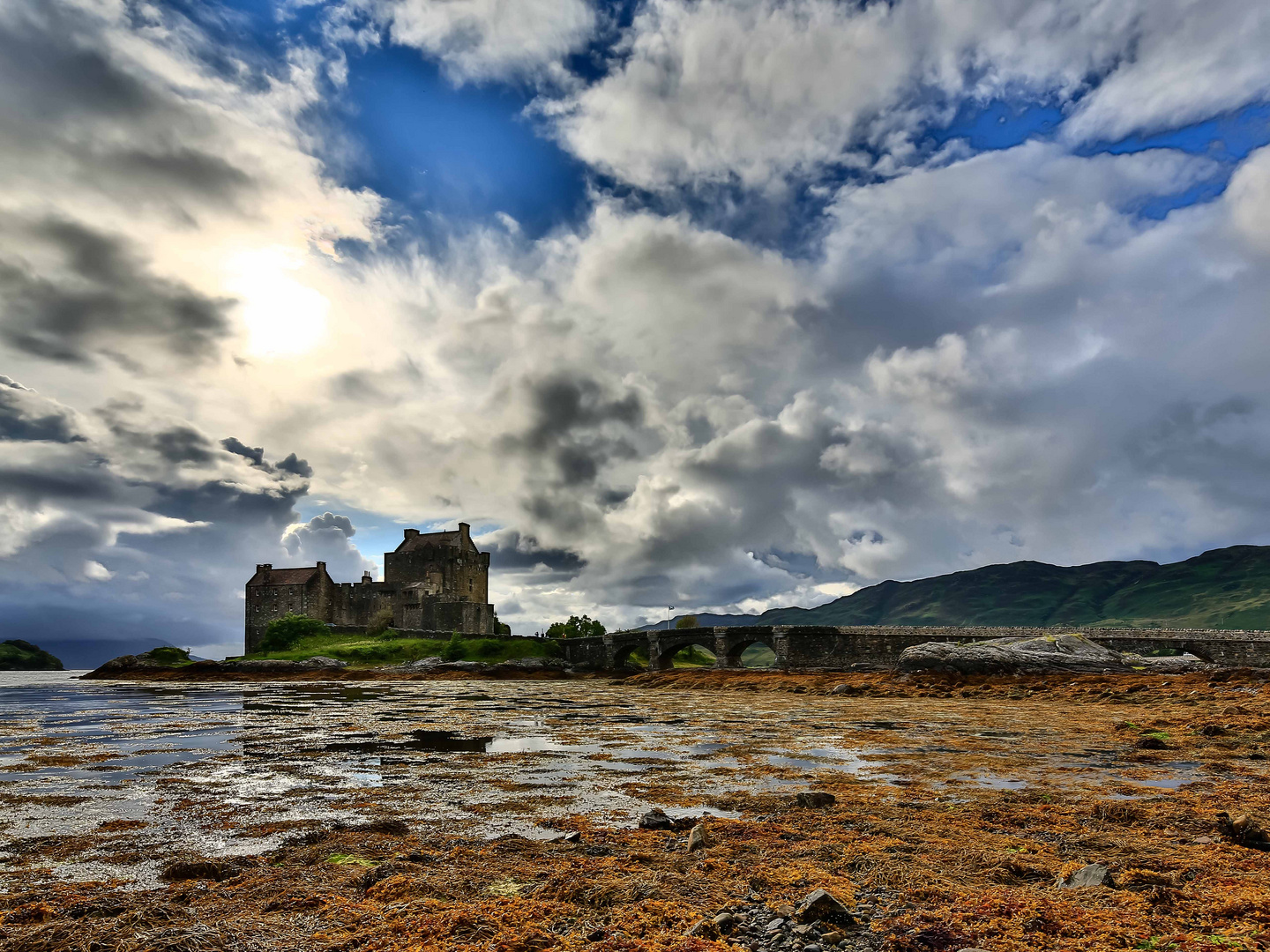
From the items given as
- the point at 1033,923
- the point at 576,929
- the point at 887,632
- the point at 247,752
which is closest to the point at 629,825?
the point at 576,929

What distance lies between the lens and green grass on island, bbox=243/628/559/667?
3187 inches

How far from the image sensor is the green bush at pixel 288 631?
300ft

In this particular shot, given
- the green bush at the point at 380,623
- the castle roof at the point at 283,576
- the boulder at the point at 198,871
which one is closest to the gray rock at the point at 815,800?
→ the boulder at the point at 198,871

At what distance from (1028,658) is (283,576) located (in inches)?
4165

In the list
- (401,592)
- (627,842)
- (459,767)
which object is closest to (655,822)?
(627,842)

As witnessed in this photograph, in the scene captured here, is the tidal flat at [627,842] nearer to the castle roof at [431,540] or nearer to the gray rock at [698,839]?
the gray rock at [698,839]

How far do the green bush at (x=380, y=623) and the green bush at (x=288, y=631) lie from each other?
6369mm

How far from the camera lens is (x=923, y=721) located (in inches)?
815

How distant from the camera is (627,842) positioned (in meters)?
6.86

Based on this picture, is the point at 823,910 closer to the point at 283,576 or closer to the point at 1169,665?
the point at 1169,665

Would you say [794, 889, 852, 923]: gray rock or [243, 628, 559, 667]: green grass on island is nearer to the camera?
[794, 889, 852, 923]: gray rock

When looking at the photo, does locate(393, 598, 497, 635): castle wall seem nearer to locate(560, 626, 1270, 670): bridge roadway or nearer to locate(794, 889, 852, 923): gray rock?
locate(560, 626, 1270, 670): bridge roadway

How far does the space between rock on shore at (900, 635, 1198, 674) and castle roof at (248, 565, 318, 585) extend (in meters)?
94.6

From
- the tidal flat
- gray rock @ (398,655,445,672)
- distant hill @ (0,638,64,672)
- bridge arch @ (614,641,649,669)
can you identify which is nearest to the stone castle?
gray rock @ (398,655,445,672)
